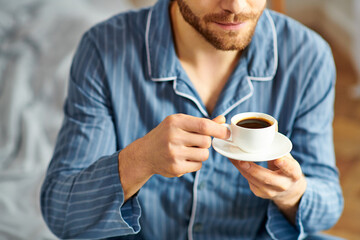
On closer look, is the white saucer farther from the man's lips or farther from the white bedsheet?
the white bedsheet

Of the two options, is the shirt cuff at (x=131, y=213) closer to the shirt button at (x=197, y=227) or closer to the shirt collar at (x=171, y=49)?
the shirt button at (x=197, y=227)

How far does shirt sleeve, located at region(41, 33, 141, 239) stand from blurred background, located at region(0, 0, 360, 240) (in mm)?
343

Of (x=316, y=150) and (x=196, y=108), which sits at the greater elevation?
(x=196, y=108)

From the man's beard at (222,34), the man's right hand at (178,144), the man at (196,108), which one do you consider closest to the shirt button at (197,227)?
the man at (196,108)

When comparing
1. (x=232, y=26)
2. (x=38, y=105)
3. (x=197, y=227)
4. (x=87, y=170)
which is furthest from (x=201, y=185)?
(x=38, y=105)

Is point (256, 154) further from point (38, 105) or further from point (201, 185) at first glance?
point (38, 105)

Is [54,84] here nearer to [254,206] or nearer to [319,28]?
[254,206]

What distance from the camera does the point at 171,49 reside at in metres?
1.10

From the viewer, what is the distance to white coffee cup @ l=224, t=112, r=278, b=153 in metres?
0.77

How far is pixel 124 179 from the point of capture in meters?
0.93

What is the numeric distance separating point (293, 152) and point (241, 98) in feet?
0.59

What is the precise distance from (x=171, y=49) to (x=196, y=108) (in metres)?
0.15

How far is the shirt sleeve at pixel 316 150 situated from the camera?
107 centimetres

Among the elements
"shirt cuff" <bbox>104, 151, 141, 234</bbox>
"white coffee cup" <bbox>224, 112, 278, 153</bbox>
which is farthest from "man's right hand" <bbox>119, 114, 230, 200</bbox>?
"shirt cuff" <bbox>104, 151, 141, 234</bbox>
